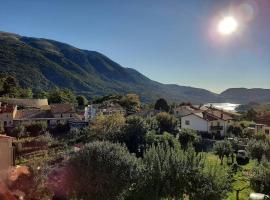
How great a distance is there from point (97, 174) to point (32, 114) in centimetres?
4974

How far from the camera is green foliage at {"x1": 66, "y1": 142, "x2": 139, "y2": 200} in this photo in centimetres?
1948

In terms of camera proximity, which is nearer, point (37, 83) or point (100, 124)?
point (100, 124)

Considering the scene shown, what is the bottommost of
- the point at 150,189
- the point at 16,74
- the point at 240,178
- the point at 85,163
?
the point at 240,178

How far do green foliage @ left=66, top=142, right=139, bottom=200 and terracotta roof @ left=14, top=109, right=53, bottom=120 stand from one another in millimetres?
47251

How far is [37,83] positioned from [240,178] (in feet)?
513

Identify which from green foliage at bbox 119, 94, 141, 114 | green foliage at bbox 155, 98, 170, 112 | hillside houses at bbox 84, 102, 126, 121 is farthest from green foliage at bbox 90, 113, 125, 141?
green foliage at bbox 119, 94, 141, 114

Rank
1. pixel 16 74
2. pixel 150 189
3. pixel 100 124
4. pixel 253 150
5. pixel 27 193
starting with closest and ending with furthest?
pixel 27 193 < pixel 150 189 < pixel 253 150 < pixel 100 124 < pixel 16 74

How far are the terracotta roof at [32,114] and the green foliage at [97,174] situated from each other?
4725 centimetres

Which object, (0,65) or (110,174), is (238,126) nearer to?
(110,174)

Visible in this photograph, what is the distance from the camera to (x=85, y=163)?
1959 centimetres

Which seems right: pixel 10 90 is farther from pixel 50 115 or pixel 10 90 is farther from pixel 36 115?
pixel 36 115

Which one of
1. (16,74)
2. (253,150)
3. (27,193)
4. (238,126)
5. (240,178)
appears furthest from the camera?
(16,74)

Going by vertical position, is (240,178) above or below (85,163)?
below

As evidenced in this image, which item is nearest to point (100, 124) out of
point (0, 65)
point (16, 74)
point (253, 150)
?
point (253, 150)
